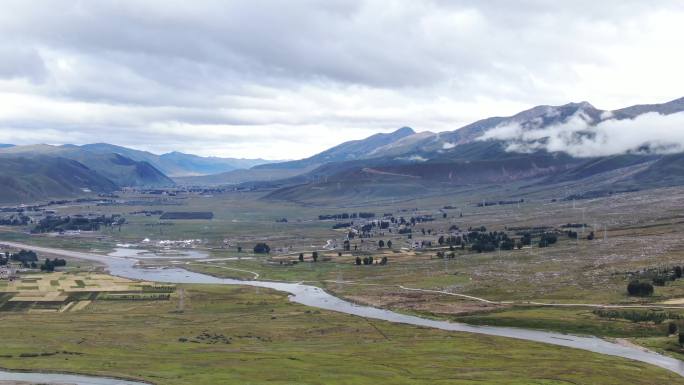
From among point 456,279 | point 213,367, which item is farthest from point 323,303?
point 213,367

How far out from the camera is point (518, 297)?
167250 mm

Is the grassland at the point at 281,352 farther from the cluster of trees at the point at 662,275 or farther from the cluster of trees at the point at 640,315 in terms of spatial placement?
the cluster of trees at the point at 662,275

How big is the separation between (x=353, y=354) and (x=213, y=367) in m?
21.1

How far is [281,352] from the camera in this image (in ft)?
370

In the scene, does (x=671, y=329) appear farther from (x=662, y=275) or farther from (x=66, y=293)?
(x=66, y=293)

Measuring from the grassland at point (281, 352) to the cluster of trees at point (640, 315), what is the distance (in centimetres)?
2386

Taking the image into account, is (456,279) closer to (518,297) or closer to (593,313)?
(518,297)

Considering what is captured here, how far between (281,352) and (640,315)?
211 feet

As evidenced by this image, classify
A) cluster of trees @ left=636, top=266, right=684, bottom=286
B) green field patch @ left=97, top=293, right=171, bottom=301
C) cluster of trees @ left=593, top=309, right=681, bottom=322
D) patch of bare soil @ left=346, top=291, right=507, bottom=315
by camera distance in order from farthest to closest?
green field patch @ left=97, top=293, right=171, bottom=301
cluster of trees @ left=636, top=266, right=684, bottom=286
patch of bare soil @ left=346, top=291, right=507, bottom=315
cluster of trees @ left=593, top=309, right=681, bottom=322

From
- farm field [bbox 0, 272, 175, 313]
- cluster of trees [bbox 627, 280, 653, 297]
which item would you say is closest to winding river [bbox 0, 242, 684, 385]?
farm field [bbox 0, 272, 175, 313]

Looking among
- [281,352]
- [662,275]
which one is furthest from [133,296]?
[662,275]

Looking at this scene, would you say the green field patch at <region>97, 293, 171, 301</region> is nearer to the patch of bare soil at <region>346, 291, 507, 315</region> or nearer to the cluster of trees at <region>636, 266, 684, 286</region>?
the patch of bare soil at <region>346, 291, 507, 315</region>

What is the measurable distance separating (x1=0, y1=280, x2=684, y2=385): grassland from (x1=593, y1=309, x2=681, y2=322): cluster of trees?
2386cm

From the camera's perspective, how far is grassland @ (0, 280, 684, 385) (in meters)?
97.7
